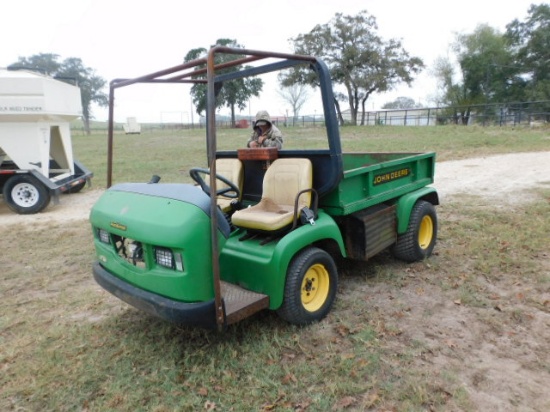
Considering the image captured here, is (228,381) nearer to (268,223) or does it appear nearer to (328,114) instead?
(268,223)

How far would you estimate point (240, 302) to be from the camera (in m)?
2.79

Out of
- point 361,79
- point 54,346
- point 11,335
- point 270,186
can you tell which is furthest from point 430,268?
point 361,79

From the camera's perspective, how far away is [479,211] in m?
6.21

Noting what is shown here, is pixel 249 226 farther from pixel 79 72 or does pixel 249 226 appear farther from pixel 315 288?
pixel 79 72

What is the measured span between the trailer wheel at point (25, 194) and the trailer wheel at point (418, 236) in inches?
242

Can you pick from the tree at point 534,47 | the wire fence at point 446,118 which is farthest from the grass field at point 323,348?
the tree at point 534,47

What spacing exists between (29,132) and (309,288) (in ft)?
20.7

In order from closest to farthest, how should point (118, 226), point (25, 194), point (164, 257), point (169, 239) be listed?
1. point (169, 239)
2. point (164, 257)
3. point (118, 226)
4. point (25, 194)

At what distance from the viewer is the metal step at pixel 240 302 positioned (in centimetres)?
267

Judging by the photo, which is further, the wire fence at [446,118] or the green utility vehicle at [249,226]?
the wire fence at [446,118]

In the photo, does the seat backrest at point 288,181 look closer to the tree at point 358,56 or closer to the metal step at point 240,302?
the metal step at point 240,302

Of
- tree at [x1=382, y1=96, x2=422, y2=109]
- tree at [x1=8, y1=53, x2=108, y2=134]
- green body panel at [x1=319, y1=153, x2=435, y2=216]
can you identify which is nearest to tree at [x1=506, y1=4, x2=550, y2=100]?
tree at [x1=382, y1=96, x2=422, y2=109]

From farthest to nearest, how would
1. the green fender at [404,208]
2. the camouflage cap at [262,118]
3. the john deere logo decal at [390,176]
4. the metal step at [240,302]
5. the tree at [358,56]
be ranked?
the tree at [358,56]
the camouflage cap at [262,118]
the green fender at [404,208]
the john deere logo decal at [390,176]
the metal step at [240,302]

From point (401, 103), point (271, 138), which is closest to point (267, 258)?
point (271, 138)
